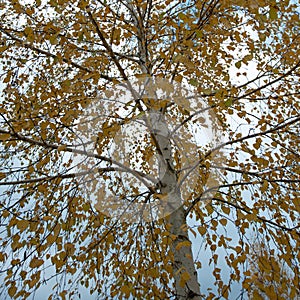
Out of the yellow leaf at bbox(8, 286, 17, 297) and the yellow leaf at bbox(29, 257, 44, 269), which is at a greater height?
the yellow leaf at bbox(29, 257, 44, 269)

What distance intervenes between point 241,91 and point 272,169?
3.46ft

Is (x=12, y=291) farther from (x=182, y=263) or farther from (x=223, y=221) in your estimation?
(x=223, y=221)

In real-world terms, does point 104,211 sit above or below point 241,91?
below

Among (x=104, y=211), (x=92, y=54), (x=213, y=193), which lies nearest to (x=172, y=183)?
(x=213, y=193)

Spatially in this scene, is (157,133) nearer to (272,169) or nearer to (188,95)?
(188,95)

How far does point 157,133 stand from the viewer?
3119 mm

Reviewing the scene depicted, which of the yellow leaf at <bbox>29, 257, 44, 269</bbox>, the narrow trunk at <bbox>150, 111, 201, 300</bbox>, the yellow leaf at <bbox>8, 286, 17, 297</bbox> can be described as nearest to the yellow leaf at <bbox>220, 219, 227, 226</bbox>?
the narrow trunk at <bbox>150, 111, 201, 300</bbox>

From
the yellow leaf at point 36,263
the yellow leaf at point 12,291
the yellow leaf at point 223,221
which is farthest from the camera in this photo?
the yellow leaf at point 223,221

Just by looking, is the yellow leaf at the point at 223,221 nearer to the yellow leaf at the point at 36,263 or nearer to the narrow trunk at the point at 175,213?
the narrow trunk at the point at 175,213

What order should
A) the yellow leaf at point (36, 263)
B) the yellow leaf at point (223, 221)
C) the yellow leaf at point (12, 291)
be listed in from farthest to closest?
the yellow leaf at point (223, 221), the yellow leaf at point (12, 291), the yellow leaf at point (36, 263)

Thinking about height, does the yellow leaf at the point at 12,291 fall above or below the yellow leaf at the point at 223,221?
above

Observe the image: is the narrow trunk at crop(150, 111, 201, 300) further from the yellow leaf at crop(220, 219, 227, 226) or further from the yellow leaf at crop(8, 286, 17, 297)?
the yellow leaf at crop(8, 286, 17, 297)

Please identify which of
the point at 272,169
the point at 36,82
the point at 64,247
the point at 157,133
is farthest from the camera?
the point at 36,82

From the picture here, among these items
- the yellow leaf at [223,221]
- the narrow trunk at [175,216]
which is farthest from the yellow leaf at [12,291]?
the yellow leaf at [223,221]
